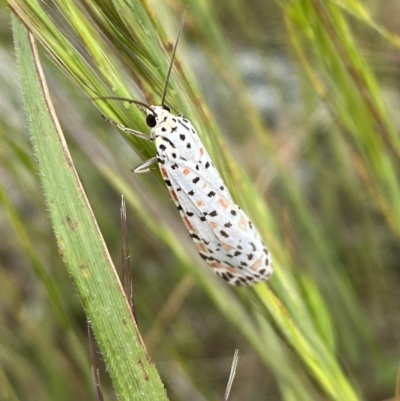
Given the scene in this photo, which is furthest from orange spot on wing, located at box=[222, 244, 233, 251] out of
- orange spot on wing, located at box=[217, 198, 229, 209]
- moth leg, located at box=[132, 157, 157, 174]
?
moth leg, located at box=[132, 157, 157, 174]

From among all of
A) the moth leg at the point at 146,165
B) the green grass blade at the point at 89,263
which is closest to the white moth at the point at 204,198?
the moth leg at the point at 146,165

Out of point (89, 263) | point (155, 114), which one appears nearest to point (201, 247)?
point (155, 114)

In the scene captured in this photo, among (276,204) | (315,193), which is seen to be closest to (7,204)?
(276,204)

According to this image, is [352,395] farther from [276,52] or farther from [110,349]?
[276,52]

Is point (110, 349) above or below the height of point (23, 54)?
below

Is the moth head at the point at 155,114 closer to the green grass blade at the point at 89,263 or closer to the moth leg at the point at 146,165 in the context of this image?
the moth leg at the point at 146,165
